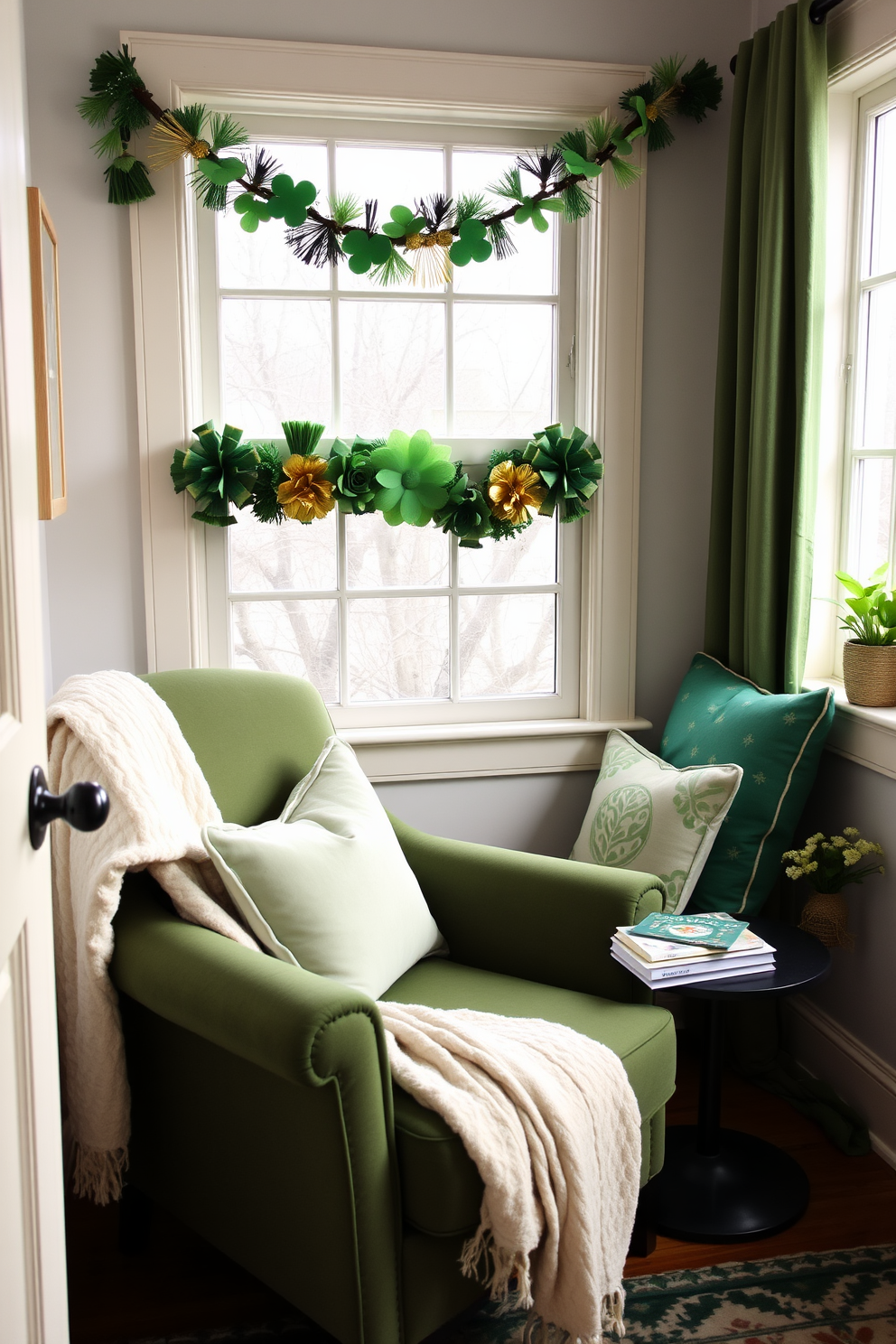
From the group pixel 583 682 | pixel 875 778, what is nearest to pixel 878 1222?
pixel 875 778

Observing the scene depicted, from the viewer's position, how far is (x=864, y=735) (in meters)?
2.16

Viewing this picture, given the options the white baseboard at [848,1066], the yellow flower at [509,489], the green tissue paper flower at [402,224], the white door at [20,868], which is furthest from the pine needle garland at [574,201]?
the white baseboard at [848,1066]

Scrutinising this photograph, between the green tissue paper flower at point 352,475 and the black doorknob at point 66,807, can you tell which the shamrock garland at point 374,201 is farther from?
the black doorknob at point 66,807

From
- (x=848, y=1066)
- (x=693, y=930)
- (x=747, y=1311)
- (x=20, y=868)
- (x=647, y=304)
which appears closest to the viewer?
(x=20, y=868)

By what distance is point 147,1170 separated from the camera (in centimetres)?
175

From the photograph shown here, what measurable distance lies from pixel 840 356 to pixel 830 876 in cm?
110

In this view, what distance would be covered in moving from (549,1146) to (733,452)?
1.54 metres

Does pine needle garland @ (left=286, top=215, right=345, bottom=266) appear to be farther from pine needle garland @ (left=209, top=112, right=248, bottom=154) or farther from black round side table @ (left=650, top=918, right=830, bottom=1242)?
black round side table @ (left=650, top=918, right=830, bottom=1242)

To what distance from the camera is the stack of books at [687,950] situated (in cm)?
174

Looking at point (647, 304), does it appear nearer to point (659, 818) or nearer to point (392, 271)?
point (392, 271)

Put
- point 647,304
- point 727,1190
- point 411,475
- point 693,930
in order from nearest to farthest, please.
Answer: point 693,930 < point 727,1190 < point 411,475 < point 647,304

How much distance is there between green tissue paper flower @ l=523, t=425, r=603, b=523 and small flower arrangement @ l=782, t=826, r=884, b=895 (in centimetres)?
87

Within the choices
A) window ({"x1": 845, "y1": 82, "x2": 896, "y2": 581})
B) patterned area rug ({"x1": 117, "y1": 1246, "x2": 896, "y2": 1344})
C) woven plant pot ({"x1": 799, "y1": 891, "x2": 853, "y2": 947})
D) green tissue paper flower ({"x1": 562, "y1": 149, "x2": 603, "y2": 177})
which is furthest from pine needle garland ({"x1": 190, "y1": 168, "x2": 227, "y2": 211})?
patterned area rug ({"x1": 117, "y1": 1246, "x2": 896, "y2": 1344})

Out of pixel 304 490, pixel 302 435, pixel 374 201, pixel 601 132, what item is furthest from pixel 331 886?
pixel 601 132
